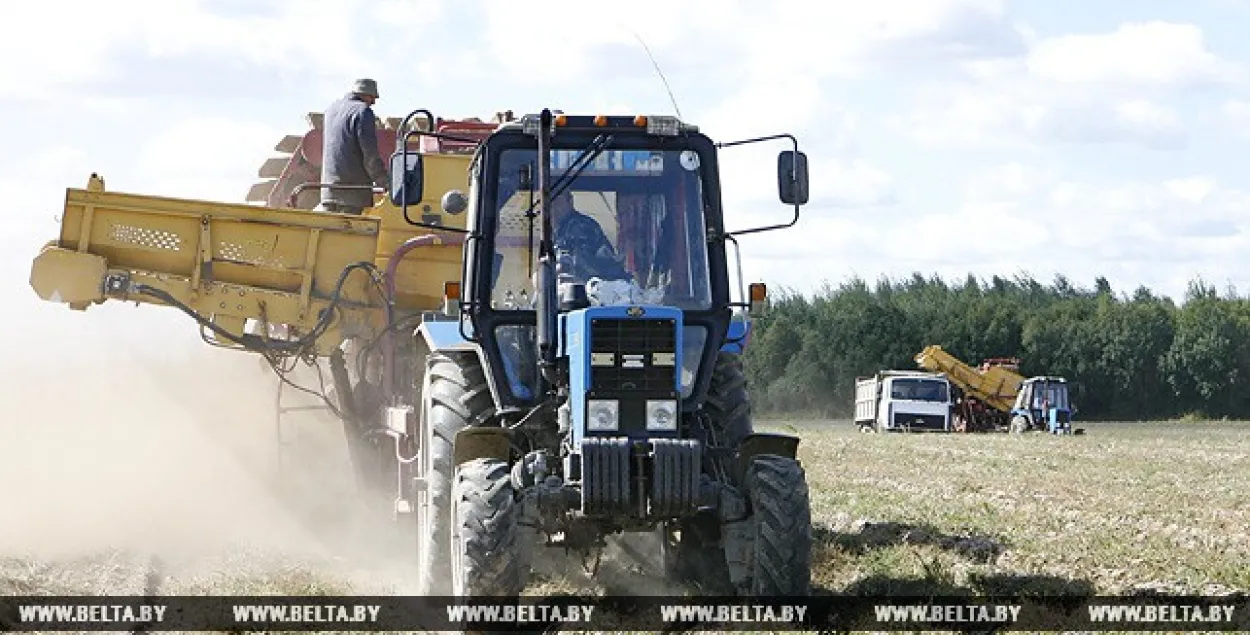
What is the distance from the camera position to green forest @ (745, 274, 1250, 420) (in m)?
71.5

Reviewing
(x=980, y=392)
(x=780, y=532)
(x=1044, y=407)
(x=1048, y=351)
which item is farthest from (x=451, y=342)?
(x=1048, y=351)

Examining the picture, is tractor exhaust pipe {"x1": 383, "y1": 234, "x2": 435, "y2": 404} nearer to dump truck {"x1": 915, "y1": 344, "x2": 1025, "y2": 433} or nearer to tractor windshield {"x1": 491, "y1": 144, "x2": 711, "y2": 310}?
tractor windshield {"x1": 491, "y1": 144, "x2": 711, "y2": 310}

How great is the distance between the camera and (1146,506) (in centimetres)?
1579

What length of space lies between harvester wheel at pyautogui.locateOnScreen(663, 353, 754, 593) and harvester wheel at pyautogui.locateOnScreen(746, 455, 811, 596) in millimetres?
439

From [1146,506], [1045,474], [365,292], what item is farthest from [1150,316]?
[365,292]

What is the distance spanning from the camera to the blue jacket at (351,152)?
13.9 metres

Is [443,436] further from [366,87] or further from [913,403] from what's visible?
[913,403]

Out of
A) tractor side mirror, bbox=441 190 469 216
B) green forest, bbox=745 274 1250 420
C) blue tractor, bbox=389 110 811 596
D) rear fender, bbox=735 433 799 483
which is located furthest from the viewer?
green forest, bbox=745 274 1250 420

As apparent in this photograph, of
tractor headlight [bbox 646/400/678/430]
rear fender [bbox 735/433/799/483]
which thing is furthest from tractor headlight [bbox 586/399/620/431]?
rear fender [bbox 735/433/799/483]

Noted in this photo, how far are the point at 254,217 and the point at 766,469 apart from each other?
16.9 ft

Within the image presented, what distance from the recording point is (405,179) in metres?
9.80

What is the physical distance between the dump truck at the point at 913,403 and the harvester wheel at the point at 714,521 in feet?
136

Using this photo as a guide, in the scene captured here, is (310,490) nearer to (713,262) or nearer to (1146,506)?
(713,262)

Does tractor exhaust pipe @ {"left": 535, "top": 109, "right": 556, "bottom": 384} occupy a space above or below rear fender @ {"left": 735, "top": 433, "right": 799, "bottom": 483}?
above
